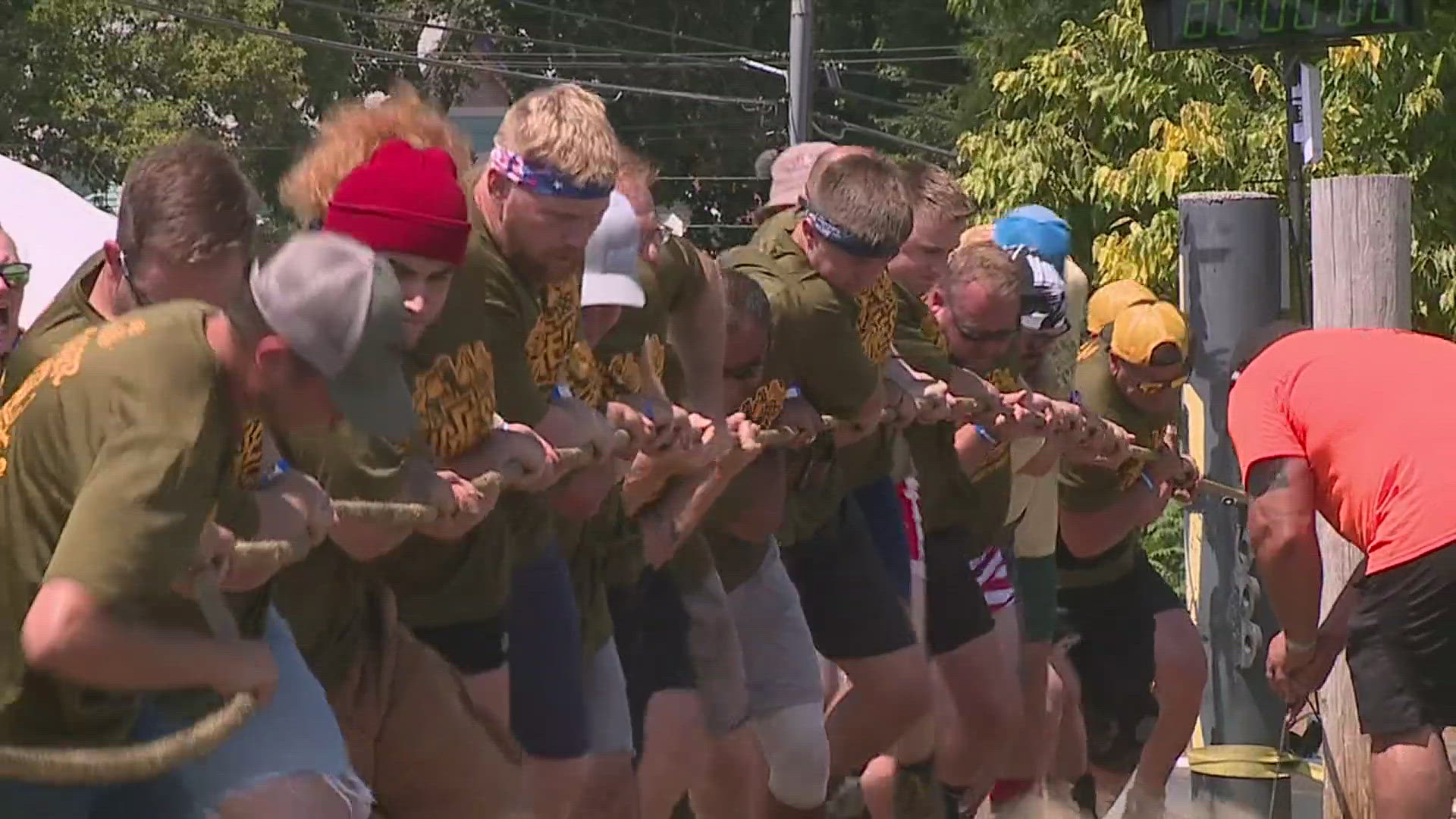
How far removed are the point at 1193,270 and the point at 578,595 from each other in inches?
169

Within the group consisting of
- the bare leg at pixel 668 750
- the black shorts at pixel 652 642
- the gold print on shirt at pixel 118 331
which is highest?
the gold print on shirt at pixel 118 331

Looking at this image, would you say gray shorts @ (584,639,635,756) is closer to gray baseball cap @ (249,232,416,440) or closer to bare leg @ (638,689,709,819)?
bare leg @ (638,689,709,819)

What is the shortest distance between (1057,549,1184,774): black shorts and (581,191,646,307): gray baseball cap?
336cm

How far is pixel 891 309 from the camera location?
677 cm

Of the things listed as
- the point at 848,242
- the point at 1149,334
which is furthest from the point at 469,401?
the point at 1149,334

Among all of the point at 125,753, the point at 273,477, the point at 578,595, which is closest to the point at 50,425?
the point at 125,753

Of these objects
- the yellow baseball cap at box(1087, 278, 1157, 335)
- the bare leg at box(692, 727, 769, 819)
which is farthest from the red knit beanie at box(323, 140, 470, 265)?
the yellow baseball cap at box(1087, 278, 1157, 335)

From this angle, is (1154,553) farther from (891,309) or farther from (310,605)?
(310,605)

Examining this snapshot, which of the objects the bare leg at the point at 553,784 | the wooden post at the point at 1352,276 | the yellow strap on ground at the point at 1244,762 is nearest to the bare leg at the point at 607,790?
the bare leg at the point at 553,784

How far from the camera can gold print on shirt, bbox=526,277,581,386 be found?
5.10 m

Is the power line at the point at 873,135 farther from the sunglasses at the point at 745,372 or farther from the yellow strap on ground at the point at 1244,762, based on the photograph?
the sunglasses at the point at 745,372

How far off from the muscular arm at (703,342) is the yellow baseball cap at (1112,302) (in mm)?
2805

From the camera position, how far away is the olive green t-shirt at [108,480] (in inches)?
131

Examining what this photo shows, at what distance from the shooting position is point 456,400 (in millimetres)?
4816
